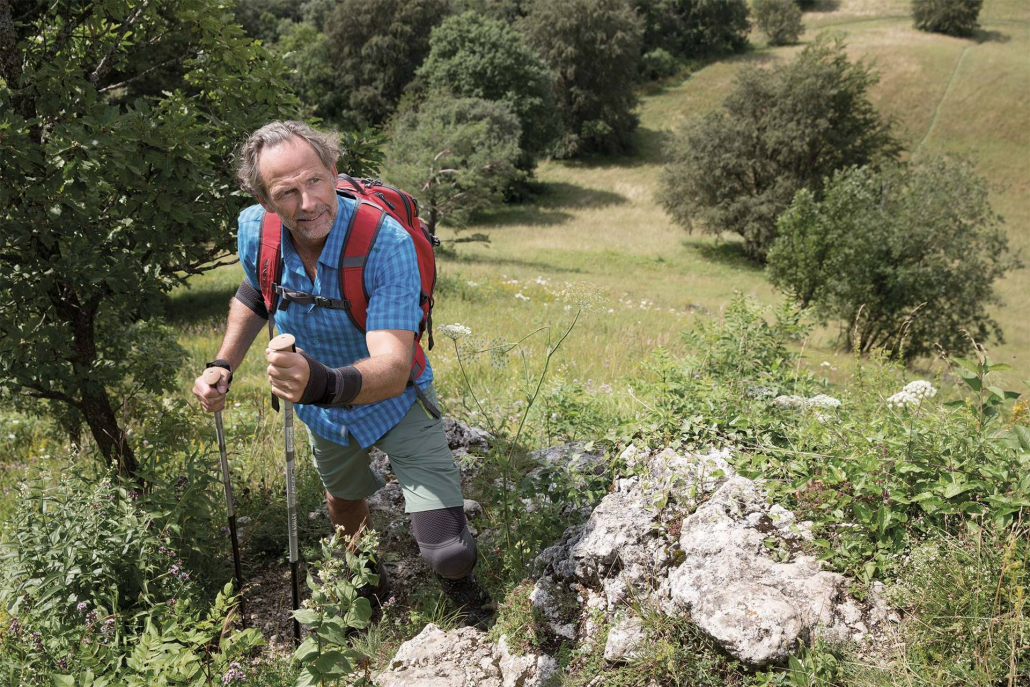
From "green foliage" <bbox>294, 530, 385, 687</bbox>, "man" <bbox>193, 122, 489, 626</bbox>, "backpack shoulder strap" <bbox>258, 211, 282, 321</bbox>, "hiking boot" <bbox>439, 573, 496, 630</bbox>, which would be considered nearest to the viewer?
"green foliage" <bbox>294, 530, 385, 687</bbox>

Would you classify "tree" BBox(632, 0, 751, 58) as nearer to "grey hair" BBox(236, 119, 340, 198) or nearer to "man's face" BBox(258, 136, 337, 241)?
"grey hair" BBox(236, 119, 340, 198)

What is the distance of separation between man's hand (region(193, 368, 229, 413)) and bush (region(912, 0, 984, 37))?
77281mm

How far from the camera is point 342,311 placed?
2891 millimetres

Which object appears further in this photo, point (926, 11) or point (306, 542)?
point (926, 11)

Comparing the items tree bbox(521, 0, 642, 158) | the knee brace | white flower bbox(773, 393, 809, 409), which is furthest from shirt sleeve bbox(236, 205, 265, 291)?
tree bbox(521, 0, 642, 158)

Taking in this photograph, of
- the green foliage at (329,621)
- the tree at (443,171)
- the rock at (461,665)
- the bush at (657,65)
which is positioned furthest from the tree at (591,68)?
the green foliage at (329,621)

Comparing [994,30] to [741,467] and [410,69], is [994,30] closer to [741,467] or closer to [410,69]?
[410,69]

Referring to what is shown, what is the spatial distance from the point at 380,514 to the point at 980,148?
167 feet

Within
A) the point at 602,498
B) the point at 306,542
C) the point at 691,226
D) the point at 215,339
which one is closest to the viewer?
the point at 602,498

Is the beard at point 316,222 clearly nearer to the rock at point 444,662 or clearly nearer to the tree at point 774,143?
the rock at point 444,662

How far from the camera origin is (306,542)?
410 cm

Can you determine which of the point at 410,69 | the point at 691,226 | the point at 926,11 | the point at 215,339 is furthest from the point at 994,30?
the point at 215,339

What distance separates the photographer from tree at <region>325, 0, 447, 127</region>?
4956 centimetres

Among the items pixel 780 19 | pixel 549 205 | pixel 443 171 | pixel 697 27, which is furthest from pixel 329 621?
pixel 780 19
